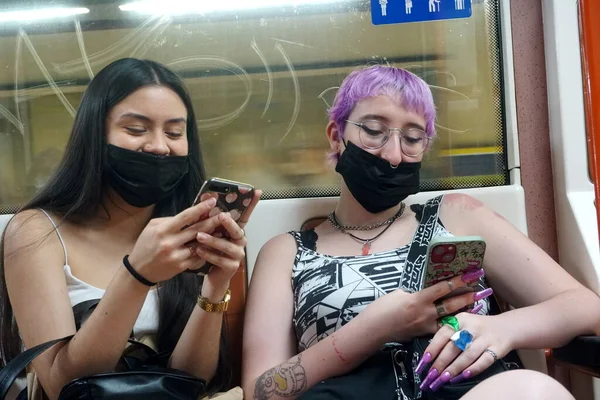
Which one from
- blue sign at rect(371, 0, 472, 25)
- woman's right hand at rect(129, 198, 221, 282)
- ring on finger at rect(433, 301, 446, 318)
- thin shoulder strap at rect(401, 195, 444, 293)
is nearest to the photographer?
woman's right hand at rect(129, 198, 221, 282)

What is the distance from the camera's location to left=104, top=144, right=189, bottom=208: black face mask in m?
1.61

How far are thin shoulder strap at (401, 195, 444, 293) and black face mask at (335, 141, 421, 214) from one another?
0.10 m

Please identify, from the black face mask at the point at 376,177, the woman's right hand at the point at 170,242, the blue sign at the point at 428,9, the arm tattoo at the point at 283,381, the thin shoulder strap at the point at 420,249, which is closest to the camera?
the woman's right hand at the point at 170,242

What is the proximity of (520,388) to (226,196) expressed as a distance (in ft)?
2.48

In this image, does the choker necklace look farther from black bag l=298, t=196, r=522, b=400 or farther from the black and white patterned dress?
black bag l=298, t=196, r=522, b=400

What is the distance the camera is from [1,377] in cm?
125

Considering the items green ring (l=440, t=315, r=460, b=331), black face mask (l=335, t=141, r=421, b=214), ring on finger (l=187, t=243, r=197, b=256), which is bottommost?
green ring (l=440, t=315, r=460, b=331)

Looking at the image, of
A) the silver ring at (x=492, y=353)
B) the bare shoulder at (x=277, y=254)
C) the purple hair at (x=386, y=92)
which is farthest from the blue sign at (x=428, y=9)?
the silver ring at (x=492, y=353)

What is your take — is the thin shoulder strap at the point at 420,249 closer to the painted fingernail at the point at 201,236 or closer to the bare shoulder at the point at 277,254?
the bare shoulder at the point at 277,254

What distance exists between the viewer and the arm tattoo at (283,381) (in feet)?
5.05

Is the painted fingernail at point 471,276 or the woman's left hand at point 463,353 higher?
the painted fingernail at point 471,276

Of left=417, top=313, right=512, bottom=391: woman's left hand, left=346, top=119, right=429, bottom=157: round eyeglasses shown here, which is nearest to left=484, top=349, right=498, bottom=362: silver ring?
left=417, top=313, right=512, bottom=391: woman's left hand

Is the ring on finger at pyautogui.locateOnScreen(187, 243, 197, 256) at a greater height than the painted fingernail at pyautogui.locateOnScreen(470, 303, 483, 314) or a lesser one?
greater

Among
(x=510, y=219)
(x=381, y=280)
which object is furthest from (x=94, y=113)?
(x=510, y=219)
